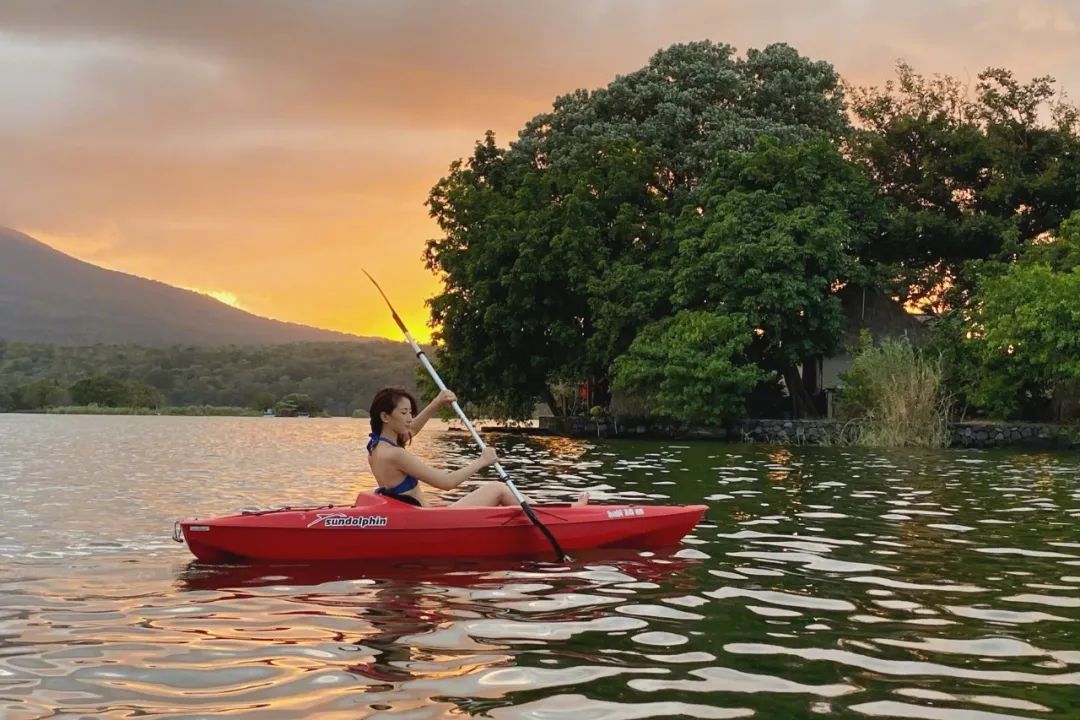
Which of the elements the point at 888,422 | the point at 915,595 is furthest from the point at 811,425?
the point at 915,595

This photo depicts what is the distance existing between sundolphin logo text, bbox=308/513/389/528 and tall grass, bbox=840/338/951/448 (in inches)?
806

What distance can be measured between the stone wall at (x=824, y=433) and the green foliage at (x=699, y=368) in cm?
62

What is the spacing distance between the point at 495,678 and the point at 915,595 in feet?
10.8

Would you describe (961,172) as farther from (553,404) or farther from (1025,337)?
(553,404)

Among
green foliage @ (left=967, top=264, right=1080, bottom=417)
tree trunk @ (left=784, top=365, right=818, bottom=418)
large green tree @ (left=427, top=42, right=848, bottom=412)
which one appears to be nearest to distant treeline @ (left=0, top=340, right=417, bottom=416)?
large green tree @ (left=427, top=42, right=848, bottom=412)

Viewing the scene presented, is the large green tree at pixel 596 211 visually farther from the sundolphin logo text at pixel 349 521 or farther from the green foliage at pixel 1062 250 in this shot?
the sundolphin logo text at pixel 349 521

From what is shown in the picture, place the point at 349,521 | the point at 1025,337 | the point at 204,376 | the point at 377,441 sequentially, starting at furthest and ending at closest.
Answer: the point at 204,376
the point at 1025,337
the point at 377,441
the point at 349,521

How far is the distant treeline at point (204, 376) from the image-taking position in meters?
93.6

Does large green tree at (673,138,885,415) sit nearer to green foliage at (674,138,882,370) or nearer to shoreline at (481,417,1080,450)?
green foliage at (674,138,882,370)

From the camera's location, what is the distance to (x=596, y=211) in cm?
3581

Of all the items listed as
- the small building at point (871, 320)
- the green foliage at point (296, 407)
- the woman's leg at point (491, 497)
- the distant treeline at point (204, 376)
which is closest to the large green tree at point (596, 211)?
the small building at point (871, 320)

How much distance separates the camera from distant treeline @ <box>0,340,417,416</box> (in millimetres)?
93625

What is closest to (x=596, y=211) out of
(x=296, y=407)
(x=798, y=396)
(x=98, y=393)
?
(x=798, y=396)

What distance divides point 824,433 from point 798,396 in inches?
185
